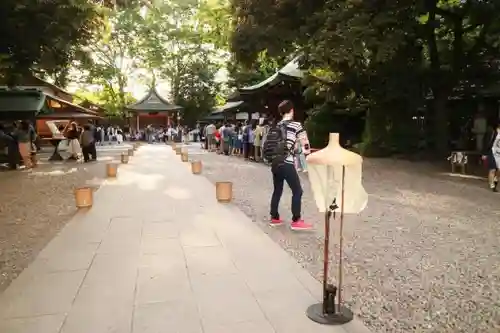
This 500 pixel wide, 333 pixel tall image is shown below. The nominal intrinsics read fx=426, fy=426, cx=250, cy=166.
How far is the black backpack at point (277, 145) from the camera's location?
5676 millimetres

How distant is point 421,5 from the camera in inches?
433

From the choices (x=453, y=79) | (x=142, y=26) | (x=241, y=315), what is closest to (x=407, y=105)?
(x=453, y=79)

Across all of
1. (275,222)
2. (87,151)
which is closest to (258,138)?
(87,151)

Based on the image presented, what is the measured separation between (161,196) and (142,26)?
33583 mm

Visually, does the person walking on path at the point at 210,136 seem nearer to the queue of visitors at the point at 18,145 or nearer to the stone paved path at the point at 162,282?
the queue of visitors at the point at 18,145

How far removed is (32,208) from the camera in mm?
7633

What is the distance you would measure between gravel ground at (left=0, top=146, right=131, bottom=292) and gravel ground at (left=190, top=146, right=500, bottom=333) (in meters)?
2.98

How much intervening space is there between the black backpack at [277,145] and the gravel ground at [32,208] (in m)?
3.12

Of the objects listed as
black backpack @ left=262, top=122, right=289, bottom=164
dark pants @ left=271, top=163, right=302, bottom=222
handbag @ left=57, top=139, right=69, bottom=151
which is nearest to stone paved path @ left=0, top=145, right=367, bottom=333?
dark pants @ left=271, top=163, right=302, bottom=222

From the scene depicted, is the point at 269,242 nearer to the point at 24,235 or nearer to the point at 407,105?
the point at 24,235

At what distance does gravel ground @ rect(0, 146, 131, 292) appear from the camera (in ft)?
16.3

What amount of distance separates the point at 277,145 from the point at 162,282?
98.5 inches

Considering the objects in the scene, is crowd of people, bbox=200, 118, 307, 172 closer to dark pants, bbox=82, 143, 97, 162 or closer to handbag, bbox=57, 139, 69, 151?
dark pants, bbox=82, 143, 97, 162

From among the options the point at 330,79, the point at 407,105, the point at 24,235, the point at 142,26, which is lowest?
the point at 24,235
